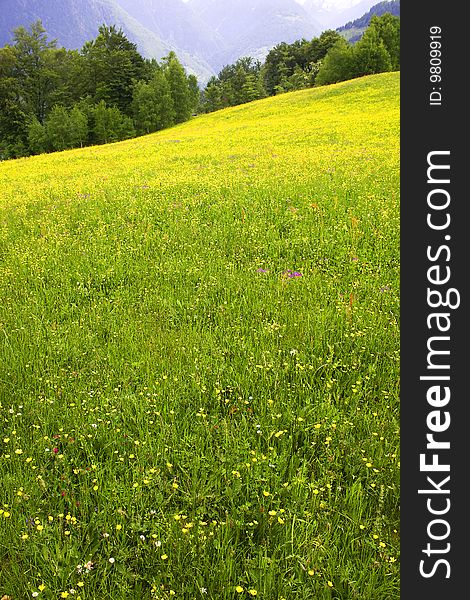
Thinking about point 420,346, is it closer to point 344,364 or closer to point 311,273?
point 344,364

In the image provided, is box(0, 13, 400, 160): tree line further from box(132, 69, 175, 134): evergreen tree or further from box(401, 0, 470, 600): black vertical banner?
box(401, 0, 470, 600): black vertical banner

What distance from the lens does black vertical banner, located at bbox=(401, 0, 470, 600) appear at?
6.82 feet

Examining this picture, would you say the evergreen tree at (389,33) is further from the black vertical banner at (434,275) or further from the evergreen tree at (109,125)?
the black vertical banner at (434,275)

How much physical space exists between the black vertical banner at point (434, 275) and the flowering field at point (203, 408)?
820 mm

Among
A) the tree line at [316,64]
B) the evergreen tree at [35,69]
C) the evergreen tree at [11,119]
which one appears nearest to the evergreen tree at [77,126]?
the evergreen tree at [11,119]

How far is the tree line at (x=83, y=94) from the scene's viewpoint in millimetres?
58844

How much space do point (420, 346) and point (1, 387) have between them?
12.6ft

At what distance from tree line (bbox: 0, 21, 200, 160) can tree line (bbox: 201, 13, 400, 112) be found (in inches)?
473

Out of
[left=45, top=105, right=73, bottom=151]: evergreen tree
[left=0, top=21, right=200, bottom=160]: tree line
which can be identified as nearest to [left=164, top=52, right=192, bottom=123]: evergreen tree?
[left=0, top=21, right=200, bottom=160]: tree line

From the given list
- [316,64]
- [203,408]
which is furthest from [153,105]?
[203,408]

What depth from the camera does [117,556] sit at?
268 cm

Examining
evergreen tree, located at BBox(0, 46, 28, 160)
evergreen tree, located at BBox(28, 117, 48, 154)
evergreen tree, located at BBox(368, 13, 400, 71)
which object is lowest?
evergreen tree, located at BBox(28, 117, 48, 154)

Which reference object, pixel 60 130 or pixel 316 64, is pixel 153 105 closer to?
pixel 60 130

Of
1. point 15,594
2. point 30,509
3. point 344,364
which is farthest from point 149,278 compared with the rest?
point 15,594
